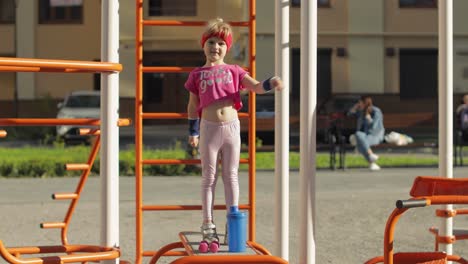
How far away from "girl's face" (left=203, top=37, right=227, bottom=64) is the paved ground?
287 centimetres

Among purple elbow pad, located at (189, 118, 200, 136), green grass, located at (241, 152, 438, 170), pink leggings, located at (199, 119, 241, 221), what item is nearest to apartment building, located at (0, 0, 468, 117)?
green grass, located at (241, 152, 438, 170)

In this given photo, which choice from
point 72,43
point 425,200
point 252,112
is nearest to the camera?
point 425,200

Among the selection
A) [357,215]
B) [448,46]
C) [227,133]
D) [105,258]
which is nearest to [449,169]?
[448,46]

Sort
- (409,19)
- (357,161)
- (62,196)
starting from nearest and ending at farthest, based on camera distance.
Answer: (62,196)
(357,161)
(409,19)

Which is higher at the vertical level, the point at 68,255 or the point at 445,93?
the point at 445,93

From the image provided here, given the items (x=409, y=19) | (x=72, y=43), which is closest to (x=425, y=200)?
(x=409, y=19)

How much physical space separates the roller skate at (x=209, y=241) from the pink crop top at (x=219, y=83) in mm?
727

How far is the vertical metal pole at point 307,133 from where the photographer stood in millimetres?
5180

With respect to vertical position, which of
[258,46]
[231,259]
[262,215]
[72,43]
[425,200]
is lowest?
[262,215]

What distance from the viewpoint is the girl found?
5695 mm

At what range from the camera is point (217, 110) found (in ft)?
18.7

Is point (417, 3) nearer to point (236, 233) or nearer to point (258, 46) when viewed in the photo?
point (258, 46)

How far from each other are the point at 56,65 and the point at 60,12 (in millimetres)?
38119

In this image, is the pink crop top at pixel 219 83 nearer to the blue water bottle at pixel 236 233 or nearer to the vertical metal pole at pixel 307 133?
the vertical metal pole at pixel 307 133
